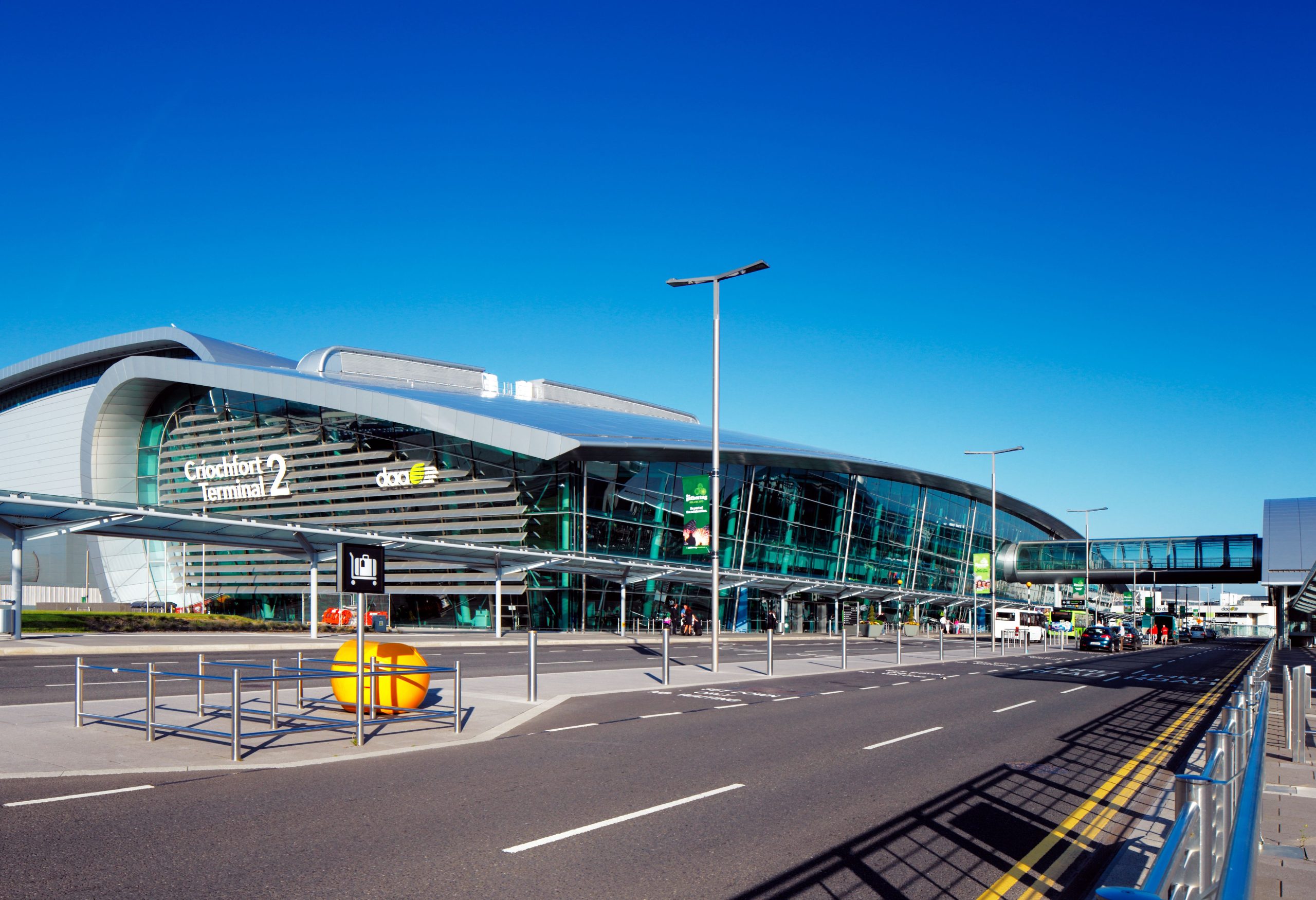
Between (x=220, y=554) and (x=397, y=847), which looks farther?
(x=220, y=554)

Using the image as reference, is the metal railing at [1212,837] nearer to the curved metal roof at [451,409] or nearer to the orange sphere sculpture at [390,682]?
the orange sphere sculpture at [390,682]

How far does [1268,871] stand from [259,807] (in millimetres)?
7965

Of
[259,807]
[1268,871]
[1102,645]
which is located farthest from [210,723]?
[1102,645]

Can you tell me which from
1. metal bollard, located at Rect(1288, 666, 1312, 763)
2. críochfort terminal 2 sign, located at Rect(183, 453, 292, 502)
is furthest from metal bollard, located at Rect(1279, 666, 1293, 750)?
críochfort terminal 2 sign, located at Rect(183, 453, 292, 502)

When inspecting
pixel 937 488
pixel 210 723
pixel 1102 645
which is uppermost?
pixel 937 488

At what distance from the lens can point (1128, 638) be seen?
213 feet

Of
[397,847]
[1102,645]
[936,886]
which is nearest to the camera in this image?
[936,886]

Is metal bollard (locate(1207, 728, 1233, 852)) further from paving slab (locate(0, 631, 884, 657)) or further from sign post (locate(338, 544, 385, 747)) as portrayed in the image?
paving slab (locate(0, 631, 884, 657))

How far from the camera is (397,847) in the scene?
A: 7.50m

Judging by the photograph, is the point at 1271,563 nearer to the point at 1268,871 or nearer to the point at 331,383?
the point at 331,383

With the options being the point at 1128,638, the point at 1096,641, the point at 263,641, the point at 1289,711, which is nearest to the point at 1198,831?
the point at 1289,711

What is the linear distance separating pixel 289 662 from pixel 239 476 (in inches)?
1712

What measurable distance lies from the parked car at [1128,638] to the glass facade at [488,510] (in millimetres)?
17101

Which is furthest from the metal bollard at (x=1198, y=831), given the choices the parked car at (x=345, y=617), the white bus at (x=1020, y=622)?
the white bus at (x=1020, y=622)
